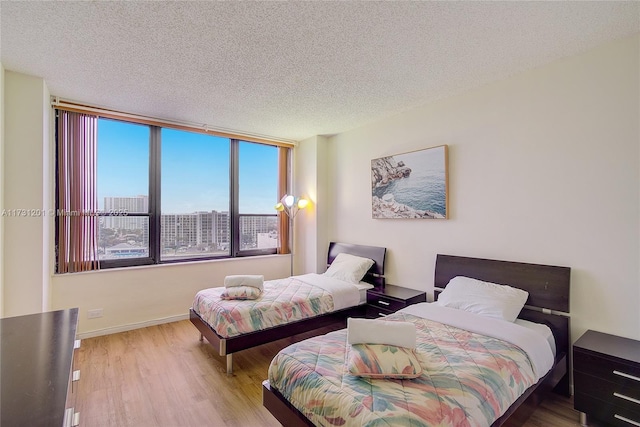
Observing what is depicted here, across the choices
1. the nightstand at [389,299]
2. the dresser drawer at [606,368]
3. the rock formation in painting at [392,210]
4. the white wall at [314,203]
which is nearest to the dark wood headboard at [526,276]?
the nightstand at [389,299]

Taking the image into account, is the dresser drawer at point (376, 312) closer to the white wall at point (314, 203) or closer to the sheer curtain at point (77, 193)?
the white wall at point (314, 203)

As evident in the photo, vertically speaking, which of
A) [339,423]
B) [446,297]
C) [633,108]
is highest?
[633,108]

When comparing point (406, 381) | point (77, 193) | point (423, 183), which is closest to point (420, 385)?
point (406, 381)

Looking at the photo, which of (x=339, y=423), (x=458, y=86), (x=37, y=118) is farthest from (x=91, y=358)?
(x=458, y=86)

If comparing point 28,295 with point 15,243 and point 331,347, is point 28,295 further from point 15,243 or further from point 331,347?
point 331,347

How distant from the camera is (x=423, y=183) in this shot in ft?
11.1

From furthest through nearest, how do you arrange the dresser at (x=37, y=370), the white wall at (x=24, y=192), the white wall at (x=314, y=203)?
the white wall at (x=314, y=203) < the white wall at (x=24, y=192) < the dresser at (x=37, y=370)

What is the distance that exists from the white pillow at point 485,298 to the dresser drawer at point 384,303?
0.50 metres

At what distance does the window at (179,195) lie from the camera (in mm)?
3689

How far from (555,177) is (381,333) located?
201cm

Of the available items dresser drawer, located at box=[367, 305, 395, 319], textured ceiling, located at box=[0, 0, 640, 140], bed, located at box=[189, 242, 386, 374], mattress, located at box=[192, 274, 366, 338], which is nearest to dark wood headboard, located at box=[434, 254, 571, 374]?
dresser drawer, located at box=[367, 305, 395, 319]

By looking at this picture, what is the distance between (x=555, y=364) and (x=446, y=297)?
863 mm

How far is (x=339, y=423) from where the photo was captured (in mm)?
1381

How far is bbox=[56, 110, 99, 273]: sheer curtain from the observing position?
3297mm
